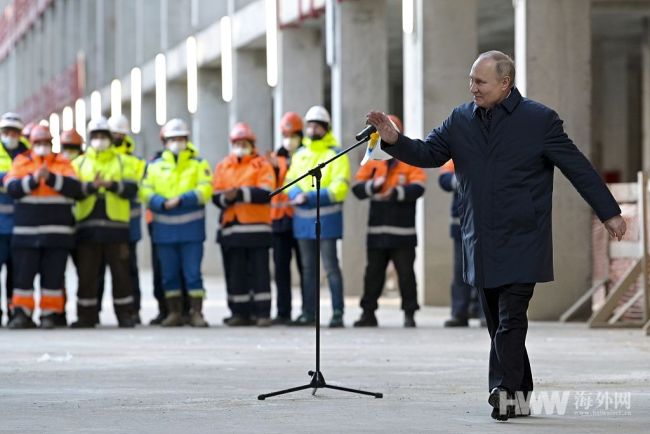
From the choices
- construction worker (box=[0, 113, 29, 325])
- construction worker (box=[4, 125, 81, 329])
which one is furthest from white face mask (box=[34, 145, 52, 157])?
construction worker (box=[0, 113, 29, 325])

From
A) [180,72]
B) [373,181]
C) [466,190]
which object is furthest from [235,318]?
[180,72]

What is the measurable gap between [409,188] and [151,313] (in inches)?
188

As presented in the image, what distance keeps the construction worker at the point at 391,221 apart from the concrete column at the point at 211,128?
17.4 m

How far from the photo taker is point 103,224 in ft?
53.2

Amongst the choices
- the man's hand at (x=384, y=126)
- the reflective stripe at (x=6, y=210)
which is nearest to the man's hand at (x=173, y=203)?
the reflective stripe at (x=6, y=210)

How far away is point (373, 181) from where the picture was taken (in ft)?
52.3

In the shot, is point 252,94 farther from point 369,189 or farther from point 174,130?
point 369,189

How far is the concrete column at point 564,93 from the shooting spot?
55.4 feet

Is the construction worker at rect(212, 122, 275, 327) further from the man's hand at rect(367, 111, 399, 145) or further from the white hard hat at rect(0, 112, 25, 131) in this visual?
the man's hand at rect(367, 111, 399, 145)

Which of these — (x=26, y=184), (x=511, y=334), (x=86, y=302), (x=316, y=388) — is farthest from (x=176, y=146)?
(x=511, y=334)

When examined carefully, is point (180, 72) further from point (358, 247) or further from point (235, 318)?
point (235, 318)

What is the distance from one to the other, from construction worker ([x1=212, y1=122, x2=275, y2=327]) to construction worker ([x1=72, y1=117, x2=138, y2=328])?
37.3 inches

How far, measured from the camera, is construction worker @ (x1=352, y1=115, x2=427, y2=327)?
628 inches

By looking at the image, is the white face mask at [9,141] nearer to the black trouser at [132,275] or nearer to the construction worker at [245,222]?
the black trouser at [132,275]
